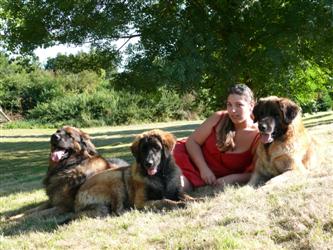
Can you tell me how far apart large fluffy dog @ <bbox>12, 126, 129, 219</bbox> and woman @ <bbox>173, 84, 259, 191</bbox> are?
4.42 feet

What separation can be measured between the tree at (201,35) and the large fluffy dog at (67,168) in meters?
4.62

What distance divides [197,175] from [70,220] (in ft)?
6.84

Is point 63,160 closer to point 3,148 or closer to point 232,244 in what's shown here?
point 232,244

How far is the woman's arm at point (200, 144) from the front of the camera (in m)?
6.95

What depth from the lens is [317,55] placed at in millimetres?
12805

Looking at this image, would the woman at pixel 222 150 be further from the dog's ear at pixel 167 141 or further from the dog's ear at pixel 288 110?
the dog's ear at pixel 167 141

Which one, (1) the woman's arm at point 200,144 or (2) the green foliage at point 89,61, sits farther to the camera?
(2) the green foliage at point 89,61

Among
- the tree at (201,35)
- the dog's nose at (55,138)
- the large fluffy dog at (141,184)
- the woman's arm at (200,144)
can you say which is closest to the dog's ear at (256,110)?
the woman's arm at (200,144)

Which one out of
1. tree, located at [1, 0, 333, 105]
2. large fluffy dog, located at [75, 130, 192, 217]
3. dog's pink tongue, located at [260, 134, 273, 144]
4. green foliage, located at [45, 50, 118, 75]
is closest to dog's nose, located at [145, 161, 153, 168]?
large fluffy dog, located at [75, 130, 192, 217]

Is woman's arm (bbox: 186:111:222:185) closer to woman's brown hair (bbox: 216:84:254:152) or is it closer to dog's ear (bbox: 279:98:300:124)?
woman's brown hair (bbox: 216:84:254:152)

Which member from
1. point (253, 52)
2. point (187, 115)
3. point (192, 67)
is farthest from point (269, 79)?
point (187, 115)

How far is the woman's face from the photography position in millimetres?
6476

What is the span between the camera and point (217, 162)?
718 cm

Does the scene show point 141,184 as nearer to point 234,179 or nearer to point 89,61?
point 234,179
